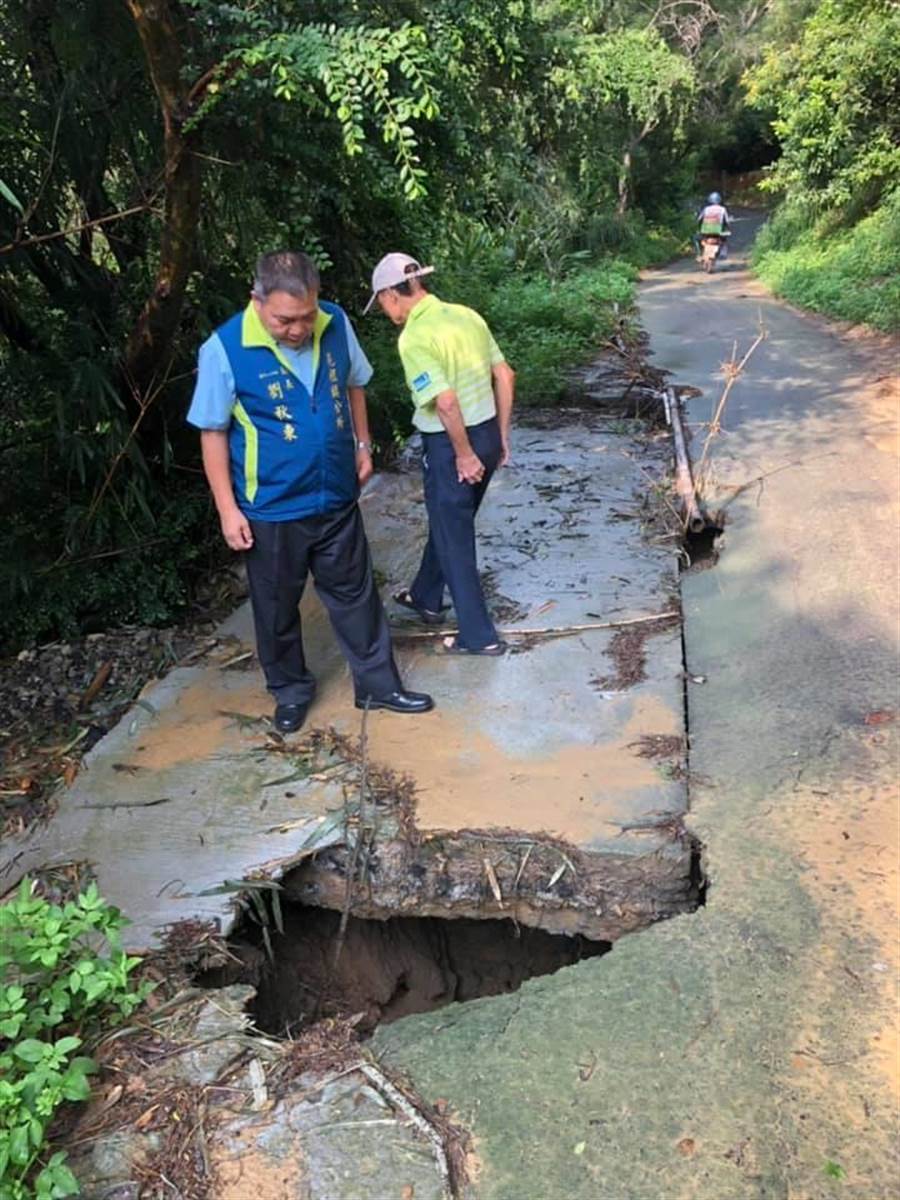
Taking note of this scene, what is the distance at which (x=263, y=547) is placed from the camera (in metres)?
3.29

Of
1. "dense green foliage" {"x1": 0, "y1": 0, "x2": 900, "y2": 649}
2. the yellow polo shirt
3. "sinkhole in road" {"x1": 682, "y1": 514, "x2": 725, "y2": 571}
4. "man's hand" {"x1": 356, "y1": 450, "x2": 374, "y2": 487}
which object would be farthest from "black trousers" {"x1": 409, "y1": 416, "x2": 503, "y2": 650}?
"sinkhole in road" {"x1": 682, "y1": 514, "x2": 725, "y2": 571}

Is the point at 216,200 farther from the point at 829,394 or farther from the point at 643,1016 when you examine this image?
the point at 829,394

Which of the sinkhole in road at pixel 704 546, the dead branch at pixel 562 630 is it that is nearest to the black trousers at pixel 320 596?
the dead branch at pixel 562 630

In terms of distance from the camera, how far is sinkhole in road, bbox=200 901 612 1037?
2.84 m

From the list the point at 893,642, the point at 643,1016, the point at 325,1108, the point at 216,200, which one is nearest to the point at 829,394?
the point at 893,642

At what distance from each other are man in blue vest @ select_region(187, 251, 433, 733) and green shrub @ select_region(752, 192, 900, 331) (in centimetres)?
908

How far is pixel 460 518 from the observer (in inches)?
152

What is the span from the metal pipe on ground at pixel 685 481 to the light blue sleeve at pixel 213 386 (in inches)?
121

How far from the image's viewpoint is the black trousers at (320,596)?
10.8 ft

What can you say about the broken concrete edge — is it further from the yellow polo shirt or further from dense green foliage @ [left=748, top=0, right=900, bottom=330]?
dense green foliage @ [left=748, top=0, right=900, bottom=330]

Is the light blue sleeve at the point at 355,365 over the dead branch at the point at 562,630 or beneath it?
over

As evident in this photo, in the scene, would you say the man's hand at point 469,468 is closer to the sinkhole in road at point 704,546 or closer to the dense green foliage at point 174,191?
the dense green foliage at point 174,191

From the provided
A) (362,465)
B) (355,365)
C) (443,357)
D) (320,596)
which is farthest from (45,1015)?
(443,357)

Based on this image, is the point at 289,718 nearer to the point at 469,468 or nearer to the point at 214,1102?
the point at 469,468
